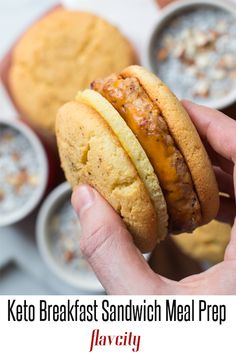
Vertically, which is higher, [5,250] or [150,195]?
[150,195]

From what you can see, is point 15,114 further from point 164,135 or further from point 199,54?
point 164,135

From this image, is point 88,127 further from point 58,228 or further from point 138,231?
point 58,228

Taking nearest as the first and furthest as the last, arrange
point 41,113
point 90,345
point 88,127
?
1. point 88,127
2. point 90,345
3. point 41,113

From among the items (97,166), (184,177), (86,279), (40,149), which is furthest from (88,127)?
(86,279)

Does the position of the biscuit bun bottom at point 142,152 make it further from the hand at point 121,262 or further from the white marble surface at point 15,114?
the white marble surface at point 15,114

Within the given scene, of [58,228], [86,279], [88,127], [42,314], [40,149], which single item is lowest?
[86,279]

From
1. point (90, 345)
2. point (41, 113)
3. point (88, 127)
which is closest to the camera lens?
point (88, 127)

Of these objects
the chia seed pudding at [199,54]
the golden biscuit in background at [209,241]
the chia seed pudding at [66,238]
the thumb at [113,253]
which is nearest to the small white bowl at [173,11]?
the chia seed pudding at [199,54]
